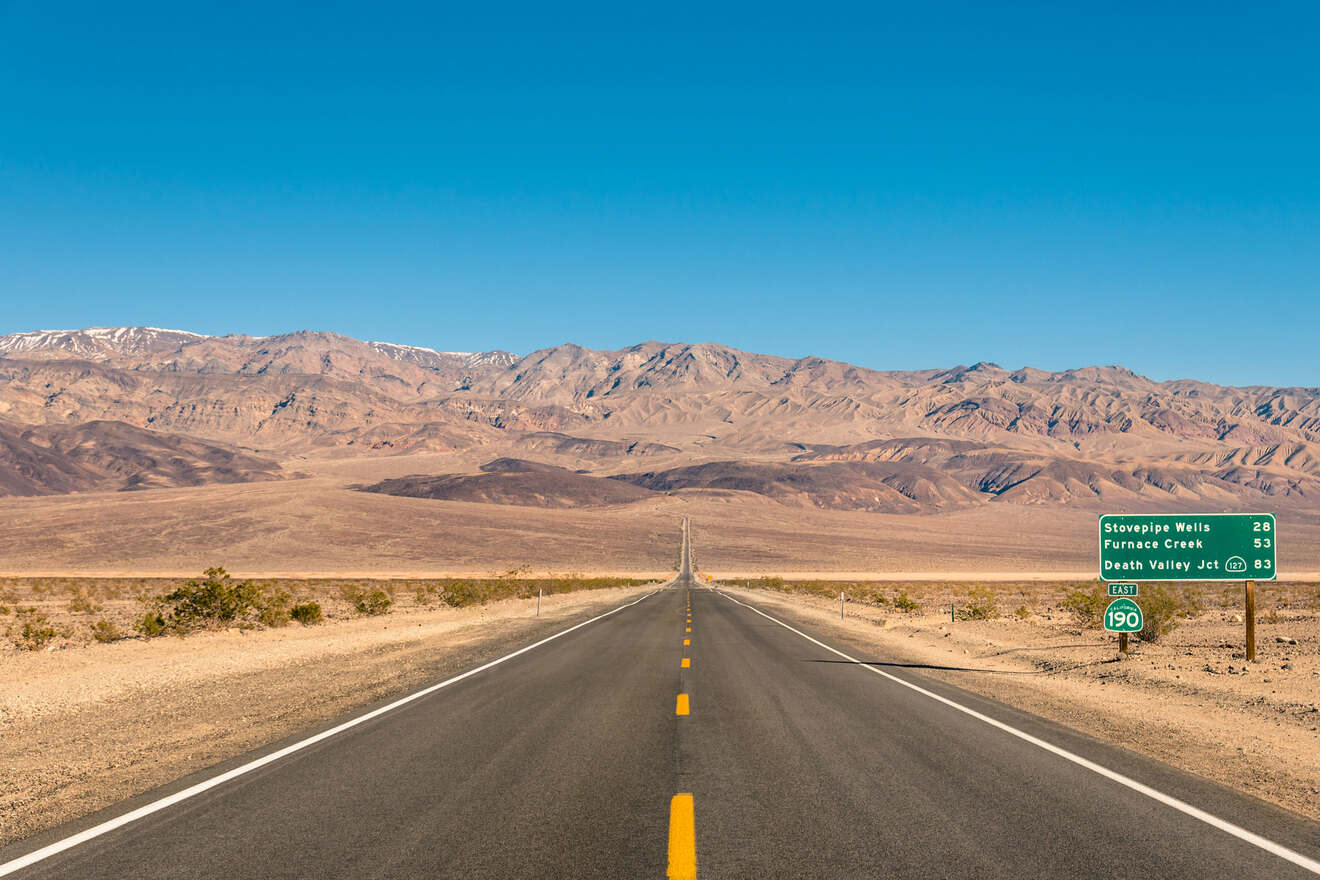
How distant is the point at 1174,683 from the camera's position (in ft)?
51.4

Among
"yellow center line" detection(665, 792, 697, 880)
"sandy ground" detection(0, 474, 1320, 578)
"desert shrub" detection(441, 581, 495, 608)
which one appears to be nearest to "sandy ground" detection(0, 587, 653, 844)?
"yellow center line" detection(665, 792, 697, 880)

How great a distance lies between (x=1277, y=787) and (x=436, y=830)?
7.80 meters

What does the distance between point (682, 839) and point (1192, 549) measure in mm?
16258

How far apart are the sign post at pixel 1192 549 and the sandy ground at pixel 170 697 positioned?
13.8m

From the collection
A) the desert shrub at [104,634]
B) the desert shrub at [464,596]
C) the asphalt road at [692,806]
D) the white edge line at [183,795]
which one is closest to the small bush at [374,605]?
the desert shrub at [464,596]

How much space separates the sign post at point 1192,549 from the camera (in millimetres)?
17438

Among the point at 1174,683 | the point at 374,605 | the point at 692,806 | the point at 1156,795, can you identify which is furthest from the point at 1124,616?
the point at 374,605

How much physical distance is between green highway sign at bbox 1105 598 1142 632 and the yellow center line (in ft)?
46.5

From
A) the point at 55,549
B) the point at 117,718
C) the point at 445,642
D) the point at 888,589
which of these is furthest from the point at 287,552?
the point at 117,718

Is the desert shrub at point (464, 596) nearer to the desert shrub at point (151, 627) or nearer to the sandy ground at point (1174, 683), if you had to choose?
the desert shrub at point (151, 627)

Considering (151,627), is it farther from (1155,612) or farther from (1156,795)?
(1155,612)

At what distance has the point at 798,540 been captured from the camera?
13738cm

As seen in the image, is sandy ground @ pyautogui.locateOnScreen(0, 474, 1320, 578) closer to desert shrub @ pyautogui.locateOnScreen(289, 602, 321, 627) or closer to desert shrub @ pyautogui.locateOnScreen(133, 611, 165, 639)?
desert shrub @ pyautogui.locateOnScreen(289, 602, 321, 627)

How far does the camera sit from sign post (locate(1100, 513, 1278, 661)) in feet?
57.2
